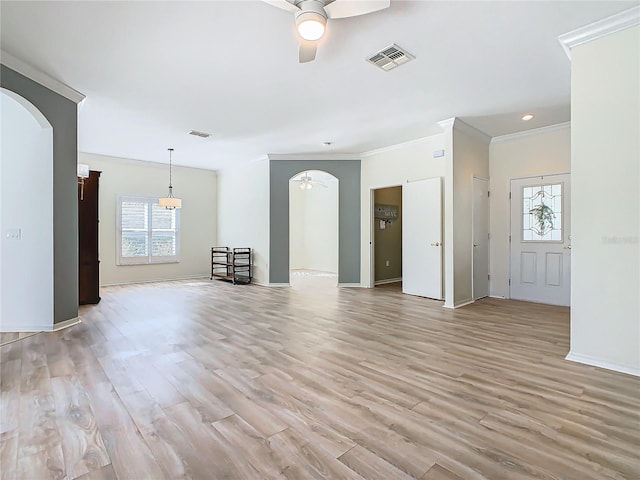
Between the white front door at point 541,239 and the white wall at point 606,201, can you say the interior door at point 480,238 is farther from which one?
the white wall at point 606,201

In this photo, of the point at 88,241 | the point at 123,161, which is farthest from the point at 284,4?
the point at 123,161

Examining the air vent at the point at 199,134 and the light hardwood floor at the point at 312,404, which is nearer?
the light hardwood floor at the point at 312,404

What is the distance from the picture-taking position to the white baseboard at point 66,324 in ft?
12.8

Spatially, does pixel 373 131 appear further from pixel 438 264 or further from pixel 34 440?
pixel 34 440

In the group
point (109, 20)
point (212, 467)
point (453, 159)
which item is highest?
point (109, 20)

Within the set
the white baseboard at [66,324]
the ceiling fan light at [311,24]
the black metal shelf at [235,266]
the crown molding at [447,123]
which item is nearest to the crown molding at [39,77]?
the white baseboard at [66,324]

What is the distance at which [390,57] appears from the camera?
3223mm

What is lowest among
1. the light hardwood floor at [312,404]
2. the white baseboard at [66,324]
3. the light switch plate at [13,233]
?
the light hardwood floor at [312,404]

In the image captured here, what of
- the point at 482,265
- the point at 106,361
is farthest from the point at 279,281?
the point at 106,361

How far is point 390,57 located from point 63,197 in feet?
13.0

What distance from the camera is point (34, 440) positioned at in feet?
6.04

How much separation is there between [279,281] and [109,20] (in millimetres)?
5537

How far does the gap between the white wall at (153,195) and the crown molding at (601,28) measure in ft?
22.3

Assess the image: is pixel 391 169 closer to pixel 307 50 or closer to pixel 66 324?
pixel 307 50
